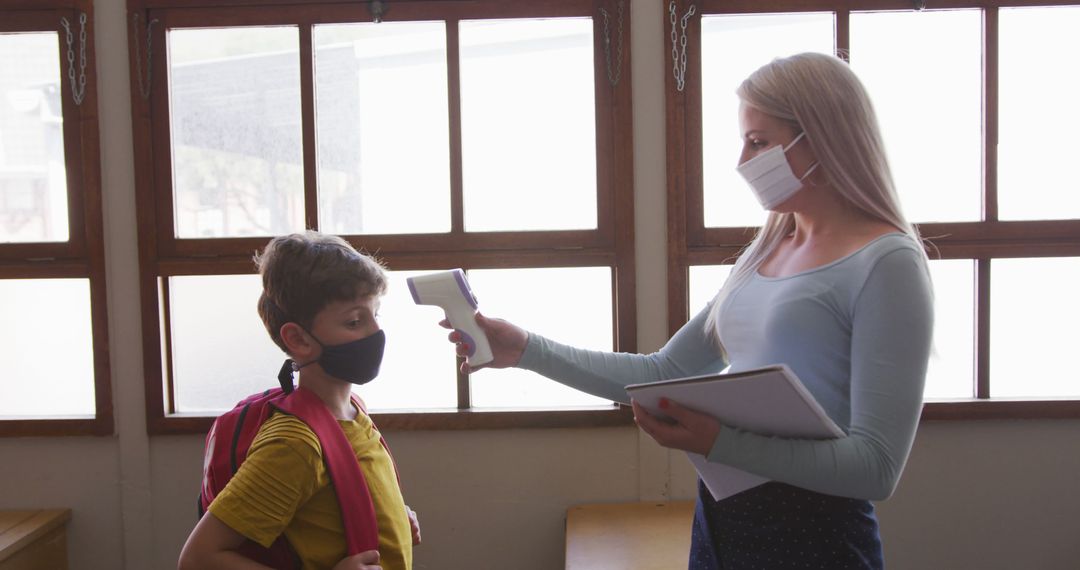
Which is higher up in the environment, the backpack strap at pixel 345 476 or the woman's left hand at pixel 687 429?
the woman's left hand at pixel 687 429

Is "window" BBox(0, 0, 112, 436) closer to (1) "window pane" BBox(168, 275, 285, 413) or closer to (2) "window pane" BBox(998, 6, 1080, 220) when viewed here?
(1) "window pane" BBox(168, 275, 285, 413)

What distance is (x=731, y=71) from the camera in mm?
2365

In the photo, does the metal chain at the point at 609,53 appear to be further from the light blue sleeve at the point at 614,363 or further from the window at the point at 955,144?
the light blue sleeve at the point at 614,363

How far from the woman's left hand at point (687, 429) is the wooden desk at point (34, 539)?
189cm

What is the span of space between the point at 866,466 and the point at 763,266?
16.0 inches

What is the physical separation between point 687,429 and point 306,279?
743mm

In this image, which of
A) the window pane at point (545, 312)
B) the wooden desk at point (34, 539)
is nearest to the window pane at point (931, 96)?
the window pane at point (545, 312)

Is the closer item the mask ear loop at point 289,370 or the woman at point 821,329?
the woman at point 821,329

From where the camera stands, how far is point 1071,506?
2.33m

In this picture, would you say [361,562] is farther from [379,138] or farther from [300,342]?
[379,138]

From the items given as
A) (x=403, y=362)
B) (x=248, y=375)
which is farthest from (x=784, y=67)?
(x=248, y=375)

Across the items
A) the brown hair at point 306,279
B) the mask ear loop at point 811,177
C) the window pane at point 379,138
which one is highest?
the window pane at point 379,138

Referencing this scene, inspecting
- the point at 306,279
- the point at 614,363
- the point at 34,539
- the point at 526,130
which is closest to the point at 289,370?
the point at 306,279

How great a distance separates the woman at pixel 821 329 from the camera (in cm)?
106
